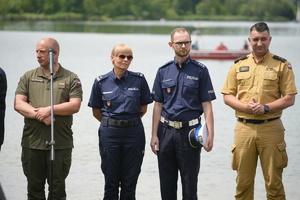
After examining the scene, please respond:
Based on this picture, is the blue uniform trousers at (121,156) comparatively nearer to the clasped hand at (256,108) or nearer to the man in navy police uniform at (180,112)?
the man in navy police uniform at (180,112)

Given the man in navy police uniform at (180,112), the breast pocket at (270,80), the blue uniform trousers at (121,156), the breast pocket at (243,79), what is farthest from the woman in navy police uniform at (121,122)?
the breast pocket at (270,80)

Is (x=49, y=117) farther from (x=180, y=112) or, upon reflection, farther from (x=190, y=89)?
(x=190, y=89)

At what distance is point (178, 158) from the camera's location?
5.84 metres

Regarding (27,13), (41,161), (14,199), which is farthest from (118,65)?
(27,13)

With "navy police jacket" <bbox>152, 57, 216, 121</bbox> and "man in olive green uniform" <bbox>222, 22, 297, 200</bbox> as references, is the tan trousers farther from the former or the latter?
"navy police jacket" <bbox>152, 57, 216, 121</bbox>

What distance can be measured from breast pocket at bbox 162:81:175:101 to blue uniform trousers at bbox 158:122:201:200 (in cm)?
26

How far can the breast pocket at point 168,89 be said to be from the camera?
19.2 ft

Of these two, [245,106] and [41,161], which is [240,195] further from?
[41,161]

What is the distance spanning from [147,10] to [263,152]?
149 m

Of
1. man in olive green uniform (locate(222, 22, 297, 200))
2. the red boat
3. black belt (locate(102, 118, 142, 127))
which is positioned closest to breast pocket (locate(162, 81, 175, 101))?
black belt (locate(102, 118, 142, 127))

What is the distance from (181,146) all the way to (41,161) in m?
1.28

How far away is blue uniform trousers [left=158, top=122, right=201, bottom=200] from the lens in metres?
5.79

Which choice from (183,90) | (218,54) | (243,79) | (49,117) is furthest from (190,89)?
(218,54)

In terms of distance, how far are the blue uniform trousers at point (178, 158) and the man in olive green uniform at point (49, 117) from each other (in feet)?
2.79
